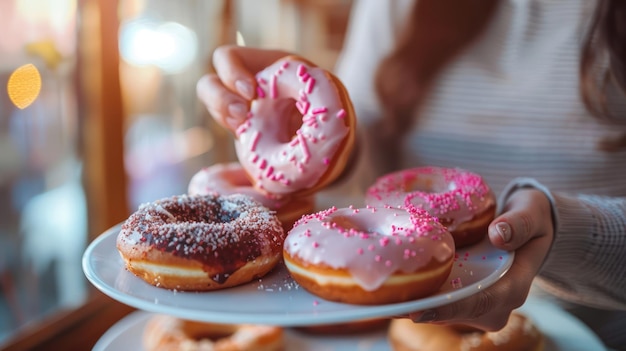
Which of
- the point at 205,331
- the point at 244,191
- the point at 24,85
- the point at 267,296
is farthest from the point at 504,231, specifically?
the point at 24,85

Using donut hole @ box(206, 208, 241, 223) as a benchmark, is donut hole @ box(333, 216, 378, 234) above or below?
above

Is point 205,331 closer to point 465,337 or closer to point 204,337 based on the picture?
point 204,337

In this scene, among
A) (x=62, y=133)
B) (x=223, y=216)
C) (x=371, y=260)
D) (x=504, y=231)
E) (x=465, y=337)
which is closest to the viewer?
(x=371, y=260)

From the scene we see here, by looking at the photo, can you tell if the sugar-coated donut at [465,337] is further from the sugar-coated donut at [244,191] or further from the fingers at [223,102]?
the fingers at [223,102]

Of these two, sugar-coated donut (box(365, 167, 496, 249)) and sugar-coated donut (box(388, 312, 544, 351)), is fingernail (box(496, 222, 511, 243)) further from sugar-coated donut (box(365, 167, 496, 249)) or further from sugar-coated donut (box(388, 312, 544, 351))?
sugar-coated donut (box(388, 312, 544, 351))

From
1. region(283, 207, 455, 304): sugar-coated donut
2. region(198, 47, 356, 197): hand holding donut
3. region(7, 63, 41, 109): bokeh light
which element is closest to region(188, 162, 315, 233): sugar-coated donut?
region(198, 47, 356, 197): hand holding donut

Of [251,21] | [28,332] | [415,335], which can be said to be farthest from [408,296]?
[251,21]
